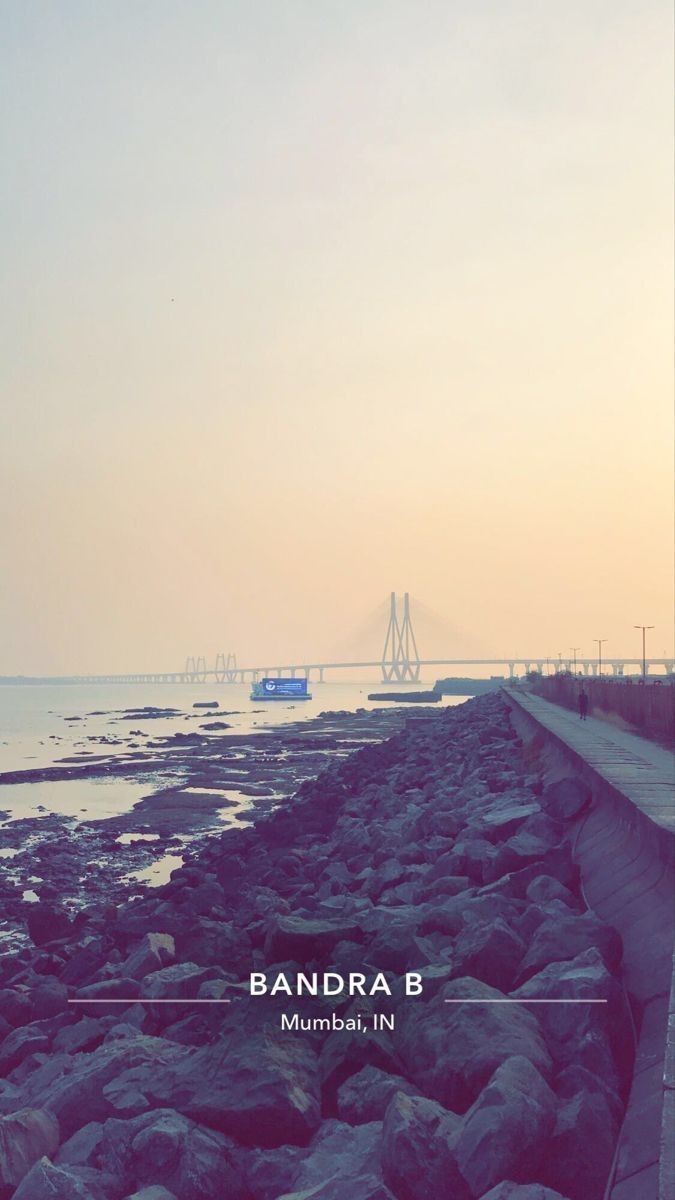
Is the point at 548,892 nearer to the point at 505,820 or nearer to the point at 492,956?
the point at 492,956

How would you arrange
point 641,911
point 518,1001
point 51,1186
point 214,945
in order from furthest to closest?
1. point 214,945
2. point 641,911
3. point 518,1001
4. point 51,1186

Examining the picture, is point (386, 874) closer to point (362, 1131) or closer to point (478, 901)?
point (478, 901)

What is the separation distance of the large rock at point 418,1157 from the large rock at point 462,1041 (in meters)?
0.34

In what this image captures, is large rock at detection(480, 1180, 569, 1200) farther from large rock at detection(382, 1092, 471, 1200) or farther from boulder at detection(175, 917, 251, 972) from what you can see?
boulder at detection(175, 917, 251, 972)

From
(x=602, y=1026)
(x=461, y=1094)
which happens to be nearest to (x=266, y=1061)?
(x=461, y=1094)

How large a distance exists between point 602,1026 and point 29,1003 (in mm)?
4458

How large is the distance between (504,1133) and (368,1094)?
852 mm

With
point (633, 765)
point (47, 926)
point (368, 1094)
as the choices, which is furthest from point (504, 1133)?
point (633, 765)

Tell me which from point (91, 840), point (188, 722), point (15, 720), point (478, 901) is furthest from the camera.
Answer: point (15, 720)

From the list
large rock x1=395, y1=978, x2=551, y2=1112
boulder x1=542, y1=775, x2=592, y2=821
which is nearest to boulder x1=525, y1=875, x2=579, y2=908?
large rock x1=395, y1=978, x2=551, y2=1112

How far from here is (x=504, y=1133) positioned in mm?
3492

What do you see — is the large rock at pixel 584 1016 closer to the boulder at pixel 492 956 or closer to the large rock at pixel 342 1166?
the boulder at pixel 492 956

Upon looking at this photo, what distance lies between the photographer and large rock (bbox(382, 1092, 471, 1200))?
11.2 feet

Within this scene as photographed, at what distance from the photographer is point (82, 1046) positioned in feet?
19.5
